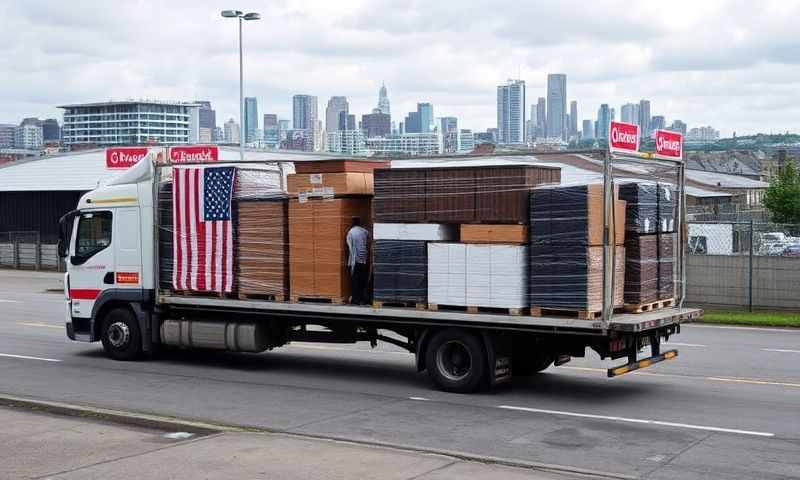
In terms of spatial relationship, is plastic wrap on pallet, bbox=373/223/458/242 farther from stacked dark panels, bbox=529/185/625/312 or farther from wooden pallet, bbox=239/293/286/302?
wooden pallet, bbox=239/293/286/302

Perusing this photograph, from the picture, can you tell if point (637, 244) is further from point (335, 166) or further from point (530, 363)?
point (335, 166)

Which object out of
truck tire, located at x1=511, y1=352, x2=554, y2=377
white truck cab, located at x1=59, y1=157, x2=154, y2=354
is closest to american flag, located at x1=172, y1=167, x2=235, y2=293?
white truck cab, located at x1=59, y1=157, x2=154, y2=354

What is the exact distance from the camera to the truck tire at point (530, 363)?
14594 mm

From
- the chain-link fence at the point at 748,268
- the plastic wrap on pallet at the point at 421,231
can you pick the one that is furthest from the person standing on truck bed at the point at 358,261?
the chain-link fence at the point at 748,268

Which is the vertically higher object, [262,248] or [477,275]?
[262,248]

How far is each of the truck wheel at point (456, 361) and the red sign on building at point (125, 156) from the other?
969cm

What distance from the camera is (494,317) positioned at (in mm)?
13461

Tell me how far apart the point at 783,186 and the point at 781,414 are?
40.2 meters

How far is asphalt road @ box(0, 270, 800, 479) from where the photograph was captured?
10727 mm

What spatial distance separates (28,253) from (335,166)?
37324 mm

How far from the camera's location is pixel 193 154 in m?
18.5

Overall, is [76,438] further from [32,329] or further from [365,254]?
[32,329]

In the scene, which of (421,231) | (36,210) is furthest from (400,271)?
(36,210)

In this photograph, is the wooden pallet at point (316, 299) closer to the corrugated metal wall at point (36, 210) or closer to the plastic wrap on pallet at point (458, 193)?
the plastic wrap on pallet at point (458, 193)
